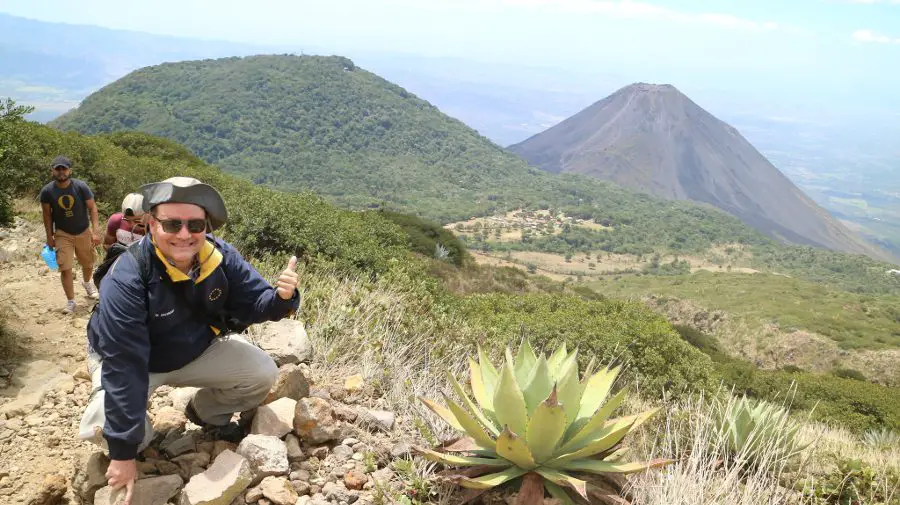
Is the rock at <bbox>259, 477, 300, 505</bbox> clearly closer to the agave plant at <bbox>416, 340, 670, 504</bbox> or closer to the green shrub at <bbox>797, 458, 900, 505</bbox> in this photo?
the agave plant at <bbox>416, 340, 670, 504</bbox>

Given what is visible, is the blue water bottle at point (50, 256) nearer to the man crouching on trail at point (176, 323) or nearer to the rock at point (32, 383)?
the rock at point (32, 383)

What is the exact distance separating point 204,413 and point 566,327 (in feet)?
23.5

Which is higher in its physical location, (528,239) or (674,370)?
(674,370)

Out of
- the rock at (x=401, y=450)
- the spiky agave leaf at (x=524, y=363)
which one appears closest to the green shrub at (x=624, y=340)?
the spiky agave leaf at (x=524, y=363)

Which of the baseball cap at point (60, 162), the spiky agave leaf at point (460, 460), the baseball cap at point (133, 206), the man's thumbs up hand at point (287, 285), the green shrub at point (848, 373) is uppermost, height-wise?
the baseball cap at point (60, 162)

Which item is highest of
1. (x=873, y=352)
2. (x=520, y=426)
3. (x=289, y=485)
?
(x=520, y=426)

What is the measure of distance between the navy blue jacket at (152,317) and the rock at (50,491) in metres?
0.55

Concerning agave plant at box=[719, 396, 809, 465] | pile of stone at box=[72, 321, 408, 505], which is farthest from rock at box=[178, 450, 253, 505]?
agave plant at box=[719, 396, 809, 465]

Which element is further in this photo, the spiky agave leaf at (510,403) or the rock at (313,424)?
the rock at (313,424)

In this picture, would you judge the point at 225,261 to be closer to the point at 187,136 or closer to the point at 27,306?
the point at 27,306

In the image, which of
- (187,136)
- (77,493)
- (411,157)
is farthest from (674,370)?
(411,157)

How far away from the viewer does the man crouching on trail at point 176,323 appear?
2.00 meters

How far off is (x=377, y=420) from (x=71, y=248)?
165 inches

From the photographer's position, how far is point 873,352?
75.4 feet
